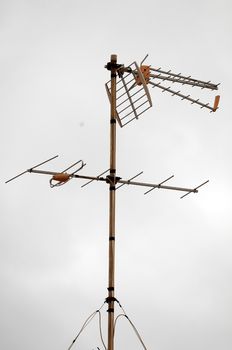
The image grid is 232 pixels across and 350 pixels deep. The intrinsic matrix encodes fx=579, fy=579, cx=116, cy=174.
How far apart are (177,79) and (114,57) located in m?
2.19

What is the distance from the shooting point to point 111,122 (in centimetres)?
1317

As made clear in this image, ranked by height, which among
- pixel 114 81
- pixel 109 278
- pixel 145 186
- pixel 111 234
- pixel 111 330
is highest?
pixel 114 81

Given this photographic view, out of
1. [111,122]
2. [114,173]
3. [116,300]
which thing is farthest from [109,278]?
[111,122]

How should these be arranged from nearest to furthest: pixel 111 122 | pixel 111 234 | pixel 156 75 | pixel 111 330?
pixel 111 330
pixel 111 234
pixel 111 122
pixel 156 75

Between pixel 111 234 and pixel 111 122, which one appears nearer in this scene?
pixel 111 234

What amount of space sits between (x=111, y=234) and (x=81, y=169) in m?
1.67

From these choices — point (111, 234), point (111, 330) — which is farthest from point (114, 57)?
point (111, 330)

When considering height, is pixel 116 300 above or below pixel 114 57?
below

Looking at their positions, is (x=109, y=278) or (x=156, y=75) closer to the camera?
(x=109, y=278)

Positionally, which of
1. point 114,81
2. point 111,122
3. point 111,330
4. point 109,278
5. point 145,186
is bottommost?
point 111,330

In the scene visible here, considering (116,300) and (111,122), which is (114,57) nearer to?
(111,122)

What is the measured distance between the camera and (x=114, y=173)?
12750 millimetres

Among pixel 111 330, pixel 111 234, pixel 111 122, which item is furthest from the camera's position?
pixel 111 122

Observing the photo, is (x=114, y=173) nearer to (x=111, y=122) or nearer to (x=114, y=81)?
(x=111, y=122)
